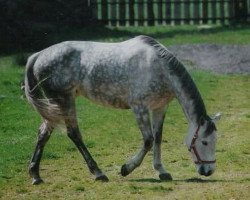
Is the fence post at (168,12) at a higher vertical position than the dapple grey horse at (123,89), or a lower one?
lower

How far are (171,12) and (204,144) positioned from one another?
21.6 m

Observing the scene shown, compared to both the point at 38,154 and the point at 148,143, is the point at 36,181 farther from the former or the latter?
the point at 148,143

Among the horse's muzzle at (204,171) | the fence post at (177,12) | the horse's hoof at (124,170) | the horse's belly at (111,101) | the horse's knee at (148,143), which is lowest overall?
the fence post at (177,12)

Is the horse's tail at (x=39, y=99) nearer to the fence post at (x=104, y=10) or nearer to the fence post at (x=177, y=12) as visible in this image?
the fence post at (x=104, y=10)

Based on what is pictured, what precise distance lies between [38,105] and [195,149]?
2.23 m

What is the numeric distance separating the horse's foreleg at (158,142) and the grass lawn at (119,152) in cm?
14

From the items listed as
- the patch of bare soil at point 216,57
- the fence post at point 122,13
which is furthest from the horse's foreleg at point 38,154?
the fence post at point 122,13

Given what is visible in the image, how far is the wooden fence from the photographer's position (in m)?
31.4

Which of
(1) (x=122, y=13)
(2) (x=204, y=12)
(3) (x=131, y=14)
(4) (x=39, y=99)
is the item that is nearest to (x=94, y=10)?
(1) (x=122, y=13)

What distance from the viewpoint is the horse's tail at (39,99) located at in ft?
37.3

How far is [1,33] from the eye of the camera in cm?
2538

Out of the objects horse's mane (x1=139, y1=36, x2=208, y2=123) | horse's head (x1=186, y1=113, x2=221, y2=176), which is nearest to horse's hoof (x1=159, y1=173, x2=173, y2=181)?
horse's head (x1=186, y1=113, x2=221, y2=176)

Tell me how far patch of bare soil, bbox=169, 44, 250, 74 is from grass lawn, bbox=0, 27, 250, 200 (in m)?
1.06

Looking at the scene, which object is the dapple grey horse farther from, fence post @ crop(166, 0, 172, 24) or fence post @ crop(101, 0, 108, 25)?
fence post @ crop(166, 0, 172, 24)
